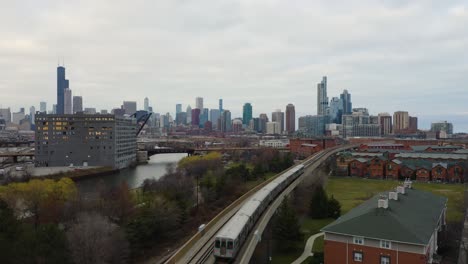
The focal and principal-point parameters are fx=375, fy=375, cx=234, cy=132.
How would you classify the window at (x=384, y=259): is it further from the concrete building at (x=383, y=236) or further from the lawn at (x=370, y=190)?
the lawn at (x=370, y=190)

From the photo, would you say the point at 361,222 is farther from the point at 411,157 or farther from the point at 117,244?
the point at 411,157

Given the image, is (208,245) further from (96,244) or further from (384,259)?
(384,259)

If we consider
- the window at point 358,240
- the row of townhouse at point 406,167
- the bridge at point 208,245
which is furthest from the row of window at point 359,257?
the row of townhouse at point 406,167

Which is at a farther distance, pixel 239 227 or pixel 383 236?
pixel 239 227

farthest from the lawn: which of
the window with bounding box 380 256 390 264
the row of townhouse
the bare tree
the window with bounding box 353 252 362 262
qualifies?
the bare tree

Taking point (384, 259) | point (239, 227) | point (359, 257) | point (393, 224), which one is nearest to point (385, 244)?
point (384, 259)

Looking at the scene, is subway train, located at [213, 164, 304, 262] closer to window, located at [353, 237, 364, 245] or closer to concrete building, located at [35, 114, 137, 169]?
window, located at [353, 237, 364, 245]
